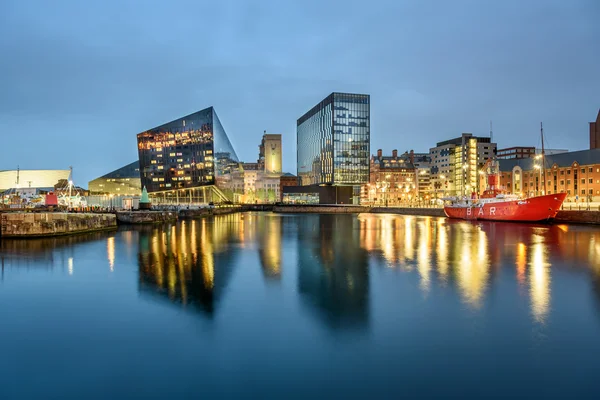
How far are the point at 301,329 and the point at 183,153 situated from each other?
8375cm

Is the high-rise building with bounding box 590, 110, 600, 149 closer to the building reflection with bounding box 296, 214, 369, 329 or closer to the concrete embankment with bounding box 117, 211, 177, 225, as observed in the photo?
the building reflection with bounding box 296, 214, 369, 329

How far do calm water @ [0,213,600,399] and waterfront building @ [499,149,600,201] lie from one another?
73.4m

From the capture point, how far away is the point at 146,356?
873 cm

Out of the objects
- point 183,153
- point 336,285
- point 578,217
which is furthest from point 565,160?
point 336,285

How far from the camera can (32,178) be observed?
126m

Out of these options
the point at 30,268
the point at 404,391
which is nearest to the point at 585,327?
the point at 404,391

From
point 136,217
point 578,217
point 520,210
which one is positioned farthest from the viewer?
point 520,210

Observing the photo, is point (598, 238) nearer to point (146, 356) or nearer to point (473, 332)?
point (473, 332)

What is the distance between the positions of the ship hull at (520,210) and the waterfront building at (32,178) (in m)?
124

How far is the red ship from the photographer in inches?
1908

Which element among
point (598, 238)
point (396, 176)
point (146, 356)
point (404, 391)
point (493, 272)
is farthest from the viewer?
point (396, 176)

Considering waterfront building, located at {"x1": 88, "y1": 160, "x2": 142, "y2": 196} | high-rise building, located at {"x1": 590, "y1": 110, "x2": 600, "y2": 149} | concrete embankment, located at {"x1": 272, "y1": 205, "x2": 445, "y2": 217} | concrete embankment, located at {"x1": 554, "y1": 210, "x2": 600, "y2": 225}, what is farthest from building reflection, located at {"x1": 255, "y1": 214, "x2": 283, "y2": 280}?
high-rise building, located at {"x1": 590, "y1": 110, "x2": 600, "y2": 149}

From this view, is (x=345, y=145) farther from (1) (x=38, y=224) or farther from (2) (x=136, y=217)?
(1) (x=38, y=224)

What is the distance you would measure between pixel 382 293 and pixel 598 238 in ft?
90.2
